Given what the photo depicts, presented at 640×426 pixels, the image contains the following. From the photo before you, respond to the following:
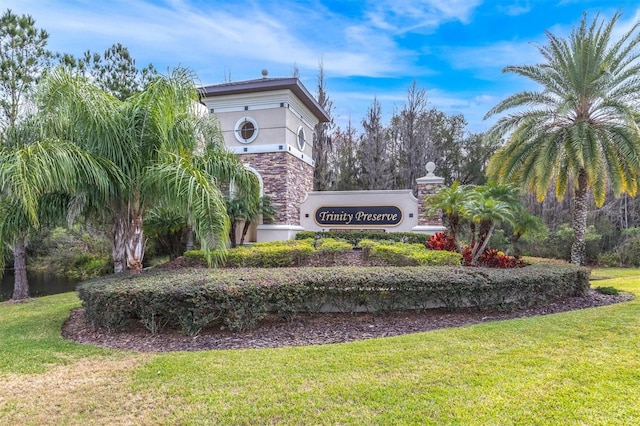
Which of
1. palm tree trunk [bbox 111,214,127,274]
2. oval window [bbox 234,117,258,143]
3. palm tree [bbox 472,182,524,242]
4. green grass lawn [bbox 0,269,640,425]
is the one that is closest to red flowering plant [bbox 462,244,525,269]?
palm tree [bbox 472,182,524,242]

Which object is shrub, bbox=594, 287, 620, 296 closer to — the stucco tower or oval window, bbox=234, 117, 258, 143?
the stucco tower

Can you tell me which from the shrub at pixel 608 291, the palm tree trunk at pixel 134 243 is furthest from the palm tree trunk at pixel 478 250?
the palm tree trunk at pixel 134 243

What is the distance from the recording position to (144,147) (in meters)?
6.48

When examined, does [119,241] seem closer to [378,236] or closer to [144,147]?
[144,147]

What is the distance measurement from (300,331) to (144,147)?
433 cm

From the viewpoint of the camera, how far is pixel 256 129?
43.4 feet

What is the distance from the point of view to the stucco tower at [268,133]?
42.2ft

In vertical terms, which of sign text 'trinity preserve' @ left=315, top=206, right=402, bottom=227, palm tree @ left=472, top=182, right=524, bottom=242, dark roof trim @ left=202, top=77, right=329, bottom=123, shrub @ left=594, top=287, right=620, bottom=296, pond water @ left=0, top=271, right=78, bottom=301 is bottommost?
pond water @ left=0, top=271, right=78, bottom=301

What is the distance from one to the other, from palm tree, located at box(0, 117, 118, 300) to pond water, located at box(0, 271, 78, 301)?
31.2 ft

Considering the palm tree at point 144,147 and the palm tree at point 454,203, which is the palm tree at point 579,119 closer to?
the palm tree at point 454,203

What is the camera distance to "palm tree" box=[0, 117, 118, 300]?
16.3 feet

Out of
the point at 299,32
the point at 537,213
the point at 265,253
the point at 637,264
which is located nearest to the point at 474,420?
the point at 265,253

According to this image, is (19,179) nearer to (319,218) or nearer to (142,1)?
(142,1)

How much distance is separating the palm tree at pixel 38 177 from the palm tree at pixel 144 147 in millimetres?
400
